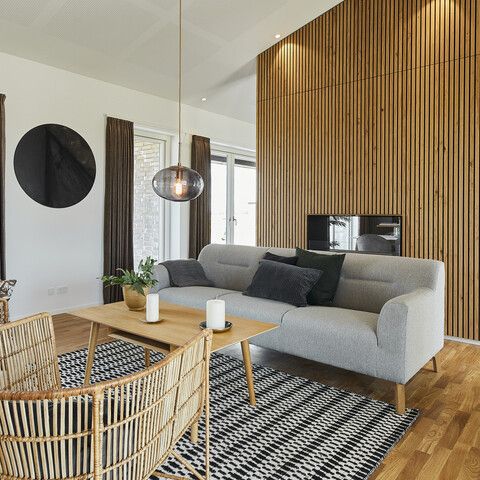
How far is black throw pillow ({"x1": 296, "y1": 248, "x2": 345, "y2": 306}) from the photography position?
3.33 m

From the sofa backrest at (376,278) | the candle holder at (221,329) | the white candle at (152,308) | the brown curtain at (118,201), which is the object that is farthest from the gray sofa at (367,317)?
the brown curtain at (118,201)

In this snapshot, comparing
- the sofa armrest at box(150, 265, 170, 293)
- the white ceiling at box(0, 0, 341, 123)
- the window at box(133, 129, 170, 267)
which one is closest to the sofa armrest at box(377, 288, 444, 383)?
the sofa armrest at box(150, 265, 170, 293)

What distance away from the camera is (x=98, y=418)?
40.8 inches

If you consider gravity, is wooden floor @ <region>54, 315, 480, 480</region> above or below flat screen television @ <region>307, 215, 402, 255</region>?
below

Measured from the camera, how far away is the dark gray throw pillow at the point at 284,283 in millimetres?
3229

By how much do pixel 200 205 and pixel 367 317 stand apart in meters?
4.03

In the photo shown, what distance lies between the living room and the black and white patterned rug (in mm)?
15

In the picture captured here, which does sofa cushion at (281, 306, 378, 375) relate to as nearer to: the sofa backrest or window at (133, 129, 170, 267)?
the sofa backrest

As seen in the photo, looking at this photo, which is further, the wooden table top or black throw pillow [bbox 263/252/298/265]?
black throw pillow [bbox 263/252/298/265]

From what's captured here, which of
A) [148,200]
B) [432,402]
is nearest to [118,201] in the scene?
[148,200]

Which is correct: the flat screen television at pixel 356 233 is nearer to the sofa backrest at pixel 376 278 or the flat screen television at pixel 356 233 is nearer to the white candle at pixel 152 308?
the sofa backrest at pixel 376 278

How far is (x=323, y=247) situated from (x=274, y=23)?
2.68 metres

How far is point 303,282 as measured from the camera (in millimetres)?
3260

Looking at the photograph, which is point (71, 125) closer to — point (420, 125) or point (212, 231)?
point (212, 231)
